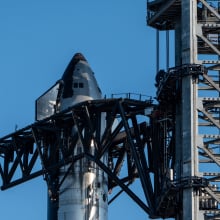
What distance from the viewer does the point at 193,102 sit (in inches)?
3632

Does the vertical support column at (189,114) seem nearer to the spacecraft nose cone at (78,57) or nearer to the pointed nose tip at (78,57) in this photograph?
the spacecraft nose cone at (78,57)

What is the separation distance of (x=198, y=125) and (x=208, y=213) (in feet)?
20.5

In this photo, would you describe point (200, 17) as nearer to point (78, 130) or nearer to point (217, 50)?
point (217, 50)

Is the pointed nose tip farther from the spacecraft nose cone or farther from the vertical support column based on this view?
the vertical support column

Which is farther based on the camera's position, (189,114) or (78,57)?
(78,57)

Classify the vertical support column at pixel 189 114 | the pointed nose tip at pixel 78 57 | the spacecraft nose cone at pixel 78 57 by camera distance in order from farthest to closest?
the pointed nose tip at pixel 78 57 < the spacecraft nose cone at pixel 78 57 < the vertical support column at pixel 189 114

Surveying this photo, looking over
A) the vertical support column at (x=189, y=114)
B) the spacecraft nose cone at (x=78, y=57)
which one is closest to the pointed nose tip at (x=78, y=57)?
the spacecraft nose cone at (x=78, y=57)

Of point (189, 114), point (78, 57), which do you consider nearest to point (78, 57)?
point (78, 57)

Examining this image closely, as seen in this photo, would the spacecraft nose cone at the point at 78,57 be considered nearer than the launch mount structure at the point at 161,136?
No

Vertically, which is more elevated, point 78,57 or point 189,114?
point 78,57

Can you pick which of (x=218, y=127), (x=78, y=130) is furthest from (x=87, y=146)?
(x=218, y=127)

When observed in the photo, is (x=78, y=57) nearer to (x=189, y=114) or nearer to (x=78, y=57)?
(x=78, y=57)

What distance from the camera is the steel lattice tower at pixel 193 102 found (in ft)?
298

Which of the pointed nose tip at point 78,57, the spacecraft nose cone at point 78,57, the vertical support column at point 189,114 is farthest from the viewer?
the pointed nose tip at point 78,57
